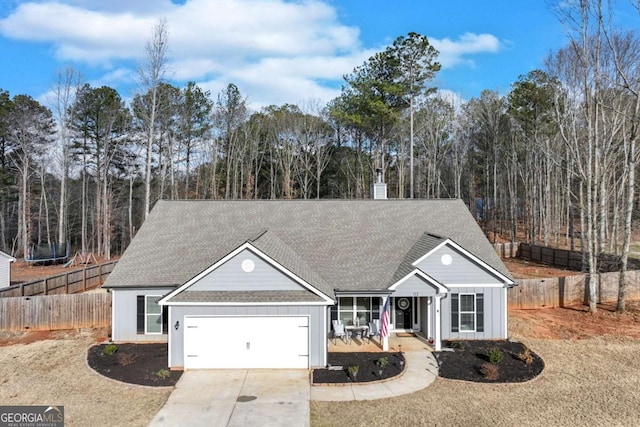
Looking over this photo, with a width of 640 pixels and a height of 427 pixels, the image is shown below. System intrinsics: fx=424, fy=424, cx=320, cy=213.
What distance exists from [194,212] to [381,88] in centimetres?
2121

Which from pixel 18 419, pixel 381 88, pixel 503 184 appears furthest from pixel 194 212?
pixel 503 184

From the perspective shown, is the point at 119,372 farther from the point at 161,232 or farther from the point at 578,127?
the point at 578,127

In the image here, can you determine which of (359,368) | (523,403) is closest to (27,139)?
(359,368)

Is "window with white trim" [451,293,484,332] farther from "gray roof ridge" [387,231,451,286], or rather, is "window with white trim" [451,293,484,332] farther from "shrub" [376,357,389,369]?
"shrub" [376,357,389,369]

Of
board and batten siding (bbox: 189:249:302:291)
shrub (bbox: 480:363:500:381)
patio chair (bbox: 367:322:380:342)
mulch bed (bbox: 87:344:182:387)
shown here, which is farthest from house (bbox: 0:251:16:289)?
shrub (bbox: 480:363:500:381)

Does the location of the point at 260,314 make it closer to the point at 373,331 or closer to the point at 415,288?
the point at 373,331

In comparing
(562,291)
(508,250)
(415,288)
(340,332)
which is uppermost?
(415,288)

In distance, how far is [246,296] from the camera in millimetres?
13562

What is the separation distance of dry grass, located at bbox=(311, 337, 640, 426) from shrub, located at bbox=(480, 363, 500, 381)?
0.50m

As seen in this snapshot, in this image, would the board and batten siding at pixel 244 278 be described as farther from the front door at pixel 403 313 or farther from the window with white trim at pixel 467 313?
the window with white trim at pixel 467 313

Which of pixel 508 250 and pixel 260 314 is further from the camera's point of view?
pixel 508 250

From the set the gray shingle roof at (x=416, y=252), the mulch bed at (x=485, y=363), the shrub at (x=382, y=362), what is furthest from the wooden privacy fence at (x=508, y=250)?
the shrub at (x=382, y=362)

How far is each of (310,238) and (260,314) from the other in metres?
5.46

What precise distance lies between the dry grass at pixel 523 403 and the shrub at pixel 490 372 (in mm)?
503
